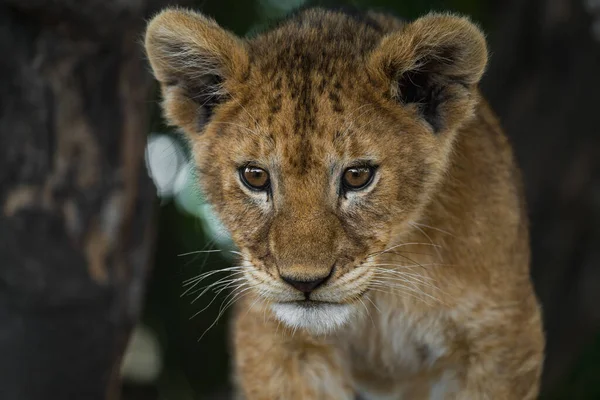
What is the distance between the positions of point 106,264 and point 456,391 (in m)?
2.20

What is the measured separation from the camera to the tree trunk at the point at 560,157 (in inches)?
336

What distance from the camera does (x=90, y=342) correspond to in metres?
5.92

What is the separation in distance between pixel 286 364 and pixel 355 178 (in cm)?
124

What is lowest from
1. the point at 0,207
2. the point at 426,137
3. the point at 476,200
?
the point at 0,207

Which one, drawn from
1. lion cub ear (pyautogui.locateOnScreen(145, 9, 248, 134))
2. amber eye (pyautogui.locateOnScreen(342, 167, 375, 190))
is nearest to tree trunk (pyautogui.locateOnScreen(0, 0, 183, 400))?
lion cub ear (pyautogui.locateOnScreen(145, 9, 248, 134))

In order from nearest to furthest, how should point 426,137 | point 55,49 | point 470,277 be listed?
point 426,137 → point 470,277 → point 55,49

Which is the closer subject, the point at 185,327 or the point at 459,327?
the point at 459,327

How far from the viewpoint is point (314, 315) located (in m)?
4.28

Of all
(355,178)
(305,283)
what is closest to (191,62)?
(355,178)


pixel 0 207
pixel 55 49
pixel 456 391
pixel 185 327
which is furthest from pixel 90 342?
pixel 185 327

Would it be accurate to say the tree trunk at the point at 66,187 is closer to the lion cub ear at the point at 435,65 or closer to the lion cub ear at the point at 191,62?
the lion cub ear at the point at 191,62

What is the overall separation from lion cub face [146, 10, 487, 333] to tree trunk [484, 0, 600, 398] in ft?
14.1

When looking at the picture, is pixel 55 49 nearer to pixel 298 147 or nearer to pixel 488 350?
pixel 298 147

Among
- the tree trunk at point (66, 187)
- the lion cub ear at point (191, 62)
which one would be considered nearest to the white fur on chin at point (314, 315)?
the lion cub ear at point (191, 62)
